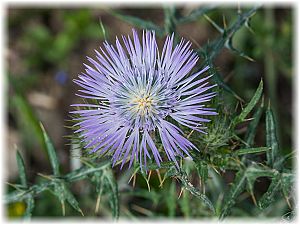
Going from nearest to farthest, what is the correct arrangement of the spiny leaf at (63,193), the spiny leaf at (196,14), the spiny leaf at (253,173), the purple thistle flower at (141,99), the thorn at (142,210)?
the purple thistle flower at (141,99) < the spiny leaf at (253,173) < the spiny leaf at (63,193) < the spiny leaf at (196,14) < the thorn at (142,210)

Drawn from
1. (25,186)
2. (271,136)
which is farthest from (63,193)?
(271,136)

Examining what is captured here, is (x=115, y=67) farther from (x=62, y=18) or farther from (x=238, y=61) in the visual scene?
(x=62, y=18)

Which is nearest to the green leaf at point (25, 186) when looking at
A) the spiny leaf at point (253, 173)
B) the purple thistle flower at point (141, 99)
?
the purple thistle flower at point (141, 99)

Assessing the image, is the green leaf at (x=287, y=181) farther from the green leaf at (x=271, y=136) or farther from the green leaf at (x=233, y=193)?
the green leaf at (x=233, y=193)

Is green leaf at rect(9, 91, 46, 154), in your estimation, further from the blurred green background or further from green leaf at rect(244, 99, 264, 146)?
green leaf at rect(244, 99, 264, 146)

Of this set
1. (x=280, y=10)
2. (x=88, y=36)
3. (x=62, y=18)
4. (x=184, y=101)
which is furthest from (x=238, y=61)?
(x=184, y=101)

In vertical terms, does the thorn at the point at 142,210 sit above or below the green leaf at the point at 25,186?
below

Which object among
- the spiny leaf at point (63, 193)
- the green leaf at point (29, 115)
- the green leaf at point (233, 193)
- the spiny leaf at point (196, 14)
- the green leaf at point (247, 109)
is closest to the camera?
the green leaf at point (247, 109)

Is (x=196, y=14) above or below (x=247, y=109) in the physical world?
above

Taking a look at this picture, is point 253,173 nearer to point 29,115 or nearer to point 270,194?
point 270,194
